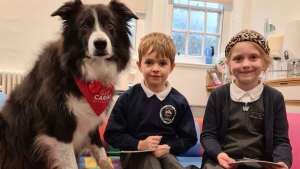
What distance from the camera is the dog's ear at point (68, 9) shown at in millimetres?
1228

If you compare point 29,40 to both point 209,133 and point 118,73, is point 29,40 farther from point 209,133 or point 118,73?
point 209,133

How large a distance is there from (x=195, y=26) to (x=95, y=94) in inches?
136

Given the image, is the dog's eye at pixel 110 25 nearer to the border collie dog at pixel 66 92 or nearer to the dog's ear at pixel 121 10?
the border collie dog at pixel 66 92

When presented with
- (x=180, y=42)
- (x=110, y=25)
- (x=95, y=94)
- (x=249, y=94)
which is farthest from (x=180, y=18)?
(x=95, y=94)

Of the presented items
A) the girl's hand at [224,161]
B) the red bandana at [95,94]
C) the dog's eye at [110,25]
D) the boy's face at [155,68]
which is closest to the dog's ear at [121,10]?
the dog's eye at [110,25]

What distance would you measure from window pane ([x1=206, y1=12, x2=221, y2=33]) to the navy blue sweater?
3.20 metres

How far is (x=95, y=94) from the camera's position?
128cm

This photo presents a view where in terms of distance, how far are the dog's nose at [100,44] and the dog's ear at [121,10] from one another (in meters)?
0.27

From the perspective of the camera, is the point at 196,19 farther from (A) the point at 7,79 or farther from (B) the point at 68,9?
(B) the point at 68,9

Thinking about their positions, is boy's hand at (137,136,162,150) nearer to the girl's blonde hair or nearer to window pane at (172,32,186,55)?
the girl's blonde hair

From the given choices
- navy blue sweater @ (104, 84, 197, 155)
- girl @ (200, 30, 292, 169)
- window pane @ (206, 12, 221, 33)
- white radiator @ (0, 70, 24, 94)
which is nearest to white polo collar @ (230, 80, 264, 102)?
girl @ (200, 30, 292, 169)

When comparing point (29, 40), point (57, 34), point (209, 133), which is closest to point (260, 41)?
point (209, 133)

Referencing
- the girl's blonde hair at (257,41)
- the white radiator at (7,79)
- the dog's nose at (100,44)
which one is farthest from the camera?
the white radiator at (7,79)

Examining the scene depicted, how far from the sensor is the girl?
1.36m
